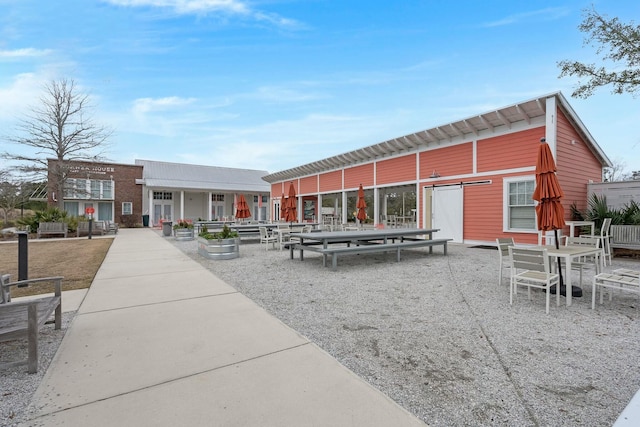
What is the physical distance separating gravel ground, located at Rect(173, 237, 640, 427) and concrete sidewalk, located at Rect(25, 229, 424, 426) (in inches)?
11.6

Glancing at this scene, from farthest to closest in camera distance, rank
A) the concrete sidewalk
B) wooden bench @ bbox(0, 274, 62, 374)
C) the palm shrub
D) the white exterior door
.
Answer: the palm shrub
the white exterior door
wooden bench @ bbox(0, 274, 62, 374)
the concrete sidewalk

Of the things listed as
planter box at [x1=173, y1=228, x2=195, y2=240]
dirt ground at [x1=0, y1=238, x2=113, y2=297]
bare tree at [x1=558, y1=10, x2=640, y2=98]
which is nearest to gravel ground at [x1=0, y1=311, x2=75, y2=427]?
dirt ground at [x1=0, y1=238, x2=113, y2=297]

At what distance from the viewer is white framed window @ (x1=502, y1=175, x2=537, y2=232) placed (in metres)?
9.99

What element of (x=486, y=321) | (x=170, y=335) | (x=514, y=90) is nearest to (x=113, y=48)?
(x=170, y=335)

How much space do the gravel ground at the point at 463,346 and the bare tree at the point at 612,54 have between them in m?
8.93

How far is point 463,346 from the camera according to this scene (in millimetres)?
3043

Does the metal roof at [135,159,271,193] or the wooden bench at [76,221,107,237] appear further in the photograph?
the metal roof at [135,159,271,193]

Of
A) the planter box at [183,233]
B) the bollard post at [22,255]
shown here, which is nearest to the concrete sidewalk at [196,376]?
the bollard post at [22,255]

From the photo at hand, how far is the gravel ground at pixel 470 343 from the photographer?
2098mm

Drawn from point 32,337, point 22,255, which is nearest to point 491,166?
point 32,337

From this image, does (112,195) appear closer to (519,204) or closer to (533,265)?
(519,204)

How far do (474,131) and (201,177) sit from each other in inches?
1140

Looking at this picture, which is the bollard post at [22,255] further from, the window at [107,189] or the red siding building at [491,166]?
the window at [107,189]

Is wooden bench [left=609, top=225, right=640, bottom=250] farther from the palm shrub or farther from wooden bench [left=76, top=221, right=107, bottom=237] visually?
the palm shrub
